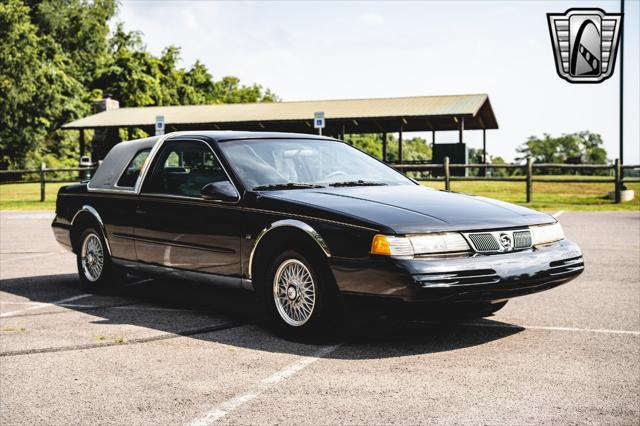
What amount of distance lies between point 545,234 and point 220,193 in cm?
244

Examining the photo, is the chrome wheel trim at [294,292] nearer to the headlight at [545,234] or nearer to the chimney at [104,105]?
the headlight at [545,234]

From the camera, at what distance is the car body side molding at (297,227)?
17.4 ft

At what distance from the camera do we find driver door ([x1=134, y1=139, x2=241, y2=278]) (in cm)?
614

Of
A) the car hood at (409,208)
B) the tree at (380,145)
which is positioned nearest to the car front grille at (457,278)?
the car hood at (409,208)

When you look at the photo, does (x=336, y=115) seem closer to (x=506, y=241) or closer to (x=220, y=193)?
(x=220, y=193)

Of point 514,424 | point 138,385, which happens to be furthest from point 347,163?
point 514,424

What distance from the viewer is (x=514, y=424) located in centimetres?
373

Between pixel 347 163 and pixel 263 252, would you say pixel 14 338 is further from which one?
pixel 347 163

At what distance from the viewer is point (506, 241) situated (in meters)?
5.28

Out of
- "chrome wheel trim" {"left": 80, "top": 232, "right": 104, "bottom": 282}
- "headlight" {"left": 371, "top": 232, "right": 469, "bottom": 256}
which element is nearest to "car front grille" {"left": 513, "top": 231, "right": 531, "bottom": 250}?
"headlight" {"left": 371, "top": 232, "right": 469, "bottom": 256}

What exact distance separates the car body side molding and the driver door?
0.19 m

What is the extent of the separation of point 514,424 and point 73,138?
61.5 m

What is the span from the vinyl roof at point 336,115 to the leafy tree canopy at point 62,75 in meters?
13.9

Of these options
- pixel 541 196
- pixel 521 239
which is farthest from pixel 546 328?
pixel 541 196
